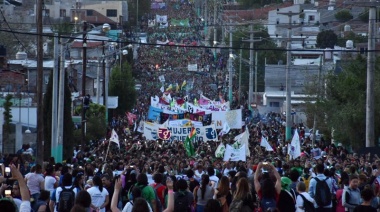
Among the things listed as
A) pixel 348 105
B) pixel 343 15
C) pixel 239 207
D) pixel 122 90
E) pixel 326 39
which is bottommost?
pixel 122 90

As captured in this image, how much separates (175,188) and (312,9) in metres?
122

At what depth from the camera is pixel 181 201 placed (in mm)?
17406

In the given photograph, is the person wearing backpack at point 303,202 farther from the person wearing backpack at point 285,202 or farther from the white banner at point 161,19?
the white banner at point 161,19

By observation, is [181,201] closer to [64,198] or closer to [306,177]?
[64,198]

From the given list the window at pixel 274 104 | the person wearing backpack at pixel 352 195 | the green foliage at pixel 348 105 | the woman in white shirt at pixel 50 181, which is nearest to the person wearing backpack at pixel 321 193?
the person wearing backpack at pixel 352 195

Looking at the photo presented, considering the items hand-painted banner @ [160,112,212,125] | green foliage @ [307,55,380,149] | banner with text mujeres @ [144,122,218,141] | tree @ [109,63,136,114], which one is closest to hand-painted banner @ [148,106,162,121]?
hand-painted banner @ [160,112,212,125]

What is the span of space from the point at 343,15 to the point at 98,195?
119446 mm

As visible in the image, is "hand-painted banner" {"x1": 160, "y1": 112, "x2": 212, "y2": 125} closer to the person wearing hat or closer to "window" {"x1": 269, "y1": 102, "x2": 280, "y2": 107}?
the person wearing hat

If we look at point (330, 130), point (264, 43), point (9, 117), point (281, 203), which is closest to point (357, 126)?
point (330, 130)

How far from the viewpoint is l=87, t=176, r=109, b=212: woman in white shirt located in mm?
Result: 17516

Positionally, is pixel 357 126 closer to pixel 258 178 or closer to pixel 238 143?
pixel 238 143

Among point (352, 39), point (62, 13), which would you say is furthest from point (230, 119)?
point (62, 13)

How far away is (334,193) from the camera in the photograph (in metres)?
19.3

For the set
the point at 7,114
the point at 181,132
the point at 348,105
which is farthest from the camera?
the point at 348,105
